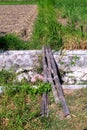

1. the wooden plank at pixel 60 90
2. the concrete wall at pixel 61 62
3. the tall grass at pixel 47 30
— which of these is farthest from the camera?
the tall grass at pixel 47 30

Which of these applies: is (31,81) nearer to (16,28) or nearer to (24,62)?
(24,62)

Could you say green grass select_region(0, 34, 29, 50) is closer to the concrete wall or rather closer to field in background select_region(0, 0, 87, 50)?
field in background select_region(0, 0, 87, 50)

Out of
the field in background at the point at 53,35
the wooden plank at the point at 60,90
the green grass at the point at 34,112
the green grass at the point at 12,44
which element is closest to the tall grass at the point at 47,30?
the field in background at the point at 53,35

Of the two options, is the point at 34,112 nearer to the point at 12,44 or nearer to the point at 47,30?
the point at 12,44

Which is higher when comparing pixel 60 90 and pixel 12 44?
pixel 12 44

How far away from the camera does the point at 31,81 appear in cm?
693

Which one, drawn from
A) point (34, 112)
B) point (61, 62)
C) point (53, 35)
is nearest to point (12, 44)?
point (53, 35)

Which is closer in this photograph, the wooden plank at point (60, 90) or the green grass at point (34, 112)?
the green grass at point (34, 112)

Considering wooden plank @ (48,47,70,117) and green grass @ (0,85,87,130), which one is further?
wooden plank @ (48,47,70,117)

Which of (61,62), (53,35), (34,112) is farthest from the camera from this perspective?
(53,35)

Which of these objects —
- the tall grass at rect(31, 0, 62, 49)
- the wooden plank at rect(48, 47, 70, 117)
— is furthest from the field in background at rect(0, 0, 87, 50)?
the wooden plank at rect(48, 47, 70, 117)

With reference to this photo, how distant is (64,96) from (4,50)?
181cm

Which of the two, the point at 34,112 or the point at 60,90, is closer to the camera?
the point at 34,112

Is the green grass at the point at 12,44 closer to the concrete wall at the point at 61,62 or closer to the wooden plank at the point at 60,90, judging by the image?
the concrete wall at the point at 61,62
